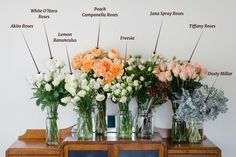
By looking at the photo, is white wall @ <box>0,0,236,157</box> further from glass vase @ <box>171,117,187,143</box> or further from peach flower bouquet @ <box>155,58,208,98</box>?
peach flower bouquet @ <box>155,58,208,98</box>

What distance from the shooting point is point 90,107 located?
92.9 inches

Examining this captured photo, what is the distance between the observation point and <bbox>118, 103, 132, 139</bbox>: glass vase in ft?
7.88

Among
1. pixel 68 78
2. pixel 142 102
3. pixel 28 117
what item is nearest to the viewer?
pixel 68 78

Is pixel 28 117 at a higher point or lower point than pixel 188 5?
lower

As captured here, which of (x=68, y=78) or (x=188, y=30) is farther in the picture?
(x=188, y=30)

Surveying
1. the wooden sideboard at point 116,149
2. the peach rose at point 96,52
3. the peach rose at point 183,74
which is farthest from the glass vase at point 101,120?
the peach rose at point 183,74

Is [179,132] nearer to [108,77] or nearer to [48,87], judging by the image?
[108,77]

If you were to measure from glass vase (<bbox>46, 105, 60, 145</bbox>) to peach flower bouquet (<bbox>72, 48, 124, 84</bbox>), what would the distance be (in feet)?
1.03

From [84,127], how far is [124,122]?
0.25m

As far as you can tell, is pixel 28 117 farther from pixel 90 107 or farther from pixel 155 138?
pixel 155 138

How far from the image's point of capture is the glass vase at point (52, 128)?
7.93 ft

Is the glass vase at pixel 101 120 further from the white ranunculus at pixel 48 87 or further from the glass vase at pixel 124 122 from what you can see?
the white ranunculus at pixel 48 87

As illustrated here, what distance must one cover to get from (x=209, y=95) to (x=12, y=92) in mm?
1303

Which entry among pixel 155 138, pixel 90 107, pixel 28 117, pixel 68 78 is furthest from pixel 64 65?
pixel 155 138
